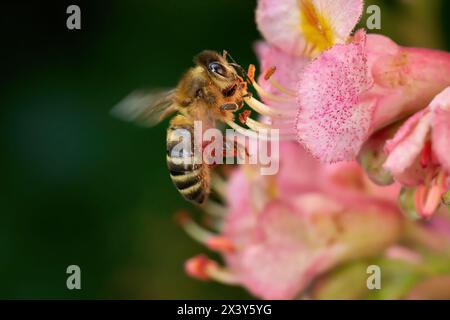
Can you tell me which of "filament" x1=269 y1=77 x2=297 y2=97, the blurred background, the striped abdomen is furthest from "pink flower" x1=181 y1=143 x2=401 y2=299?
the blurred background

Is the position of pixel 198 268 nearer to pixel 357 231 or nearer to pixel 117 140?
pixel 357 231

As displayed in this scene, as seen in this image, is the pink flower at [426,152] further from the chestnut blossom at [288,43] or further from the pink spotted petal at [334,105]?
the chestnut blossom at [288,43]

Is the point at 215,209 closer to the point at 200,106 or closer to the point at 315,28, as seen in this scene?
the point at 200,106

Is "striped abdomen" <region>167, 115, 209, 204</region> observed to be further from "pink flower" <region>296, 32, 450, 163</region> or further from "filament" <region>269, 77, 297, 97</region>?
"pink flower" <region>296, 32, 450, 163</region>

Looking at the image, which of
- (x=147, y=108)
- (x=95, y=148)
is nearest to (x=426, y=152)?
(x=147, y=108)

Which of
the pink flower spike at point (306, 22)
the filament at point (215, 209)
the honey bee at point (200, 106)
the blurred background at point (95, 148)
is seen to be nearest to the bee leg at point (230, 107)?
the honey bee at point (200, 106)

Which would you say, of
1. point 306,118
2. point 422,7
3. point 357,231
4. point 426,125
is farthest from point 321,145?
point 422,7
